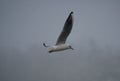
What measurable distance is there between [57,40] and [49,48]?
0.84 meters

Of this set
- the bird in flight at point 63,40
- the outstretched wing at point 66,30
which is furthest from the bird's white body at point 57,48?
the outstretched wing at point 66,30

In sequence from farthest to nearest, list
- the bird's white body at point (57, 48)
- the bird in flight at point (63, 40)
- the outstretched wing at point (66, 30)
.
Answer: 1. the bird's white body at point (57, 48)
2. the bird in flight at point (63, 40)
3. the outstretched wing at point (66, 30)

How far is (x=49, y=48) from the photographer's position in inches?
1004

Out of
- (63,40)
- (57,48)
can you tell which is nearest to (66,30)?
(63,40)

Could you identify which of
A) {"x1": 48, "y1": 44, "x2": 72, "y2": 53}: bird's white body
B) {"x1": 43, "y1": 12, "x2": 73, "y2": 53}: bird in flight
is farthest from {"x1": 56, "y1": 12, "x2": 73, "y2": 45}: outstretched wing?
{"x1": 48, "y1": 44, "x2": 72, "y2": 53}: bird's white body

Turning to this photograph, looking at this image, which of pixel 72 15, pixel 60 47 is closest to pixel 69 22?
pixel 72 15

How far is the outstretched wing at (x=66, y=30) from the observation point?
79.4 ft

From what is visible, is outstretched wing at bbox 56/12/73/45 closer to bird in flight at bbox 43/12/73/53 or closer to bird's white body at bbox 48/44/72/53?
bird in flight at bbox 43/12/73/53

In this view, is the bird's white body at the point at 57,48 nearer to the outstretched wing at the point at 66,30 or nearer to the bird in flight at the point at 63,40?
the bird in flight at the point at 63,40

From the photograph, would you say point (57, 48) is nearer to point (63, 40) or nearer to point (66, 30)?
point (63, 40)

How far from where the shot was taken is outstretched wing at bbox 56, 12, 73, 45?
24.2 meters

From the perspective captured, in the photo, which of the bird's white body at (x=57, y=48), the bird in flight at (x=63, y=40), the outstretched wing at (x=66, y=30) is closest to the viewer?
the outstretched wing at (x=66, y=30)

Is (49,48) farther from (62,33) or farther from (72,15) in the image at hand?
(72,15)

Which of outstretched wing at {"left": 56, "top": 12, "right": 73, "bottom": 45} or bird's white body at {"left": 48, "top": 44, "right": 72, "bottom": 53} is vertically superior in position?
outstretched wing at {"left": 56, "top": 12, "right": 73, "bottom": 45}
